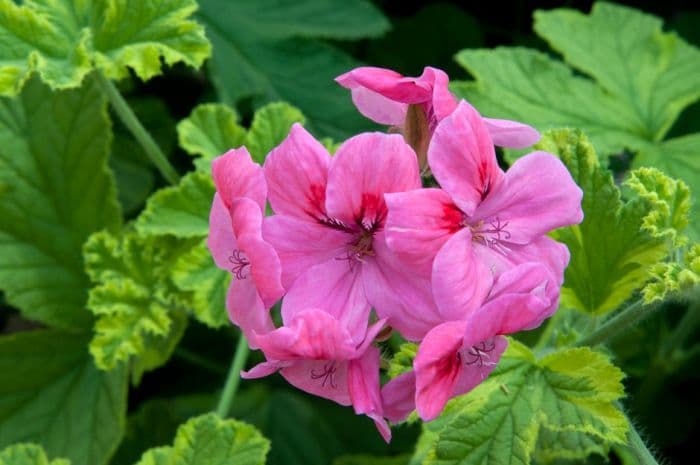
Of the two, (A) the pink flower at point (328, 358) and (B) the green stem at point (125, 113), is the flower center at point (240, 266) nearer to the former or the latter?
(A) the pink flower at point (328, 358)

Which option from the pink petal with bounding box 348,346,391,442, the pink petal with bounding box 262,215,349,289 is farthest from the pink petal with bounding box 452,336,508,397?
the pink petal with bounding box 262,215,349,289

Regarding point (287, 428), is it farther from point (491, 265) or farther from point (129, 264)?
point (491, 265)

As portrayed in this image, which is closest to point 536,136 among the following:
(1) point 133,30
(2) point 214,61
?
(1) point 133,30

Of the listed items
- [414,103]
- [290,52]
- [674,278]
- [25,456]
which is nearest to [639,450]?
[674,278]

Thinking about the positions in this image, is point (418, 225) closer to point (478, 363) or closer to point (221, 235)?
point (478, 363)

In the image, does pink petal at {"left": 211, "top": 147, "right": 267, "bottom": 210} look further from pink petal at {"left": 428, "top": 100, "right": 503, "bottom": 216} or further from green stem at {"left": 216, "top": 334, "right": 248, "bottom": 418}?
green stem at {"left": 216, "top": 334, "right": 248, "bottom": 418}

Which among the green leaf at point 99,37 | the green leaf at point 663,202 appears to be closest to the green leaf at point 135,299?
the green leaf at point 99,37
